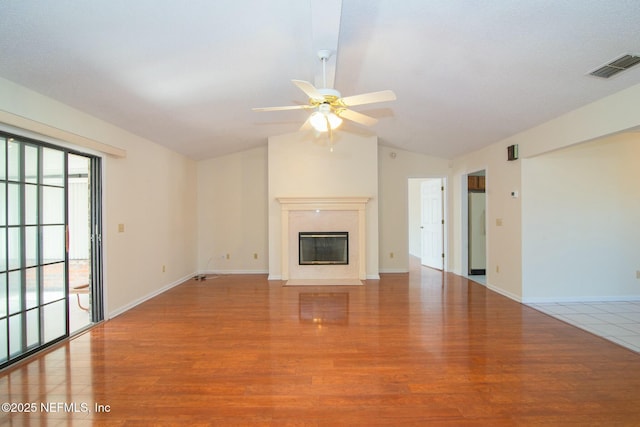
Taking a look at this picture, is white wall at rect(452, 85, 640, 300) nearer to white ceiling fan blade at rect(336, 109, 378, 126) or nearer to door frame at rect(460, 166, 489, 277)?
door frame at rect(460, 166, 489, 277)

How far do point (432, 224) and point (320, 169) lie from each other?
10.4 ft

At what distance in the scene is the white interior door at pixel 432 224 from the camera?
702 centimetres

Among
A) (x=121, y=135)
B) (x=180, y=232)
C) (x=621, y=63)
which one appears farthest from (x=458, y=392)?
(x=180, y=232)

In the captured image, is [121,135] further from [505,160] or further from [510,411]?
[505,160]

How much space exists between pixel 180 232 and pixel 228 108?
9.16 ft

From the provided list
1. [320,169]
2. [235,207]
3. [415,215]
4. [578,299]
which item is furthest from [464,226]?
[235,207]

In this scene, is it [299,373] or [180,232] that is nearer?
[299,373]

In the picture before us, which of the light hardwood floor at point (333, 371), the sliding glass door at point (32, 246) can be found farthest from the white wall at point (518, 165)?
the sliding glass door at point (32, 246)

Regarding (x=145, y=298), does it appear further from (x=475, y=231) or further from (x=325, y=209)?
(x=475, y=231)

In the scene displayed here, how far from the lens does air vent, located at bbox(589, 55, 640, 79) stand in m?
2.43

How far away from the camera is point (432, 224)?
738 cm

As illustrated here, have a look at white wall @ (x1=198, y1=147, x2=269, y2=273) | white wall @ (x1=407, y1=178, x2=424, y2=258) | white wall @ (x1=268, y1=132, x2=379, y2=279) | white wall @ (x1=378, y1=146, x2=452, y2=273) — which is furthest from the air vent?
white wall @ (x1=407, y1=178, x2=424, y2=258)

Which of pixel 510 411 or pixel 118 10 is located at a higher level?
pixel 118 10

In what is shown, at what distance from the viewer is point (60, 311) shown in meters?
3.18
